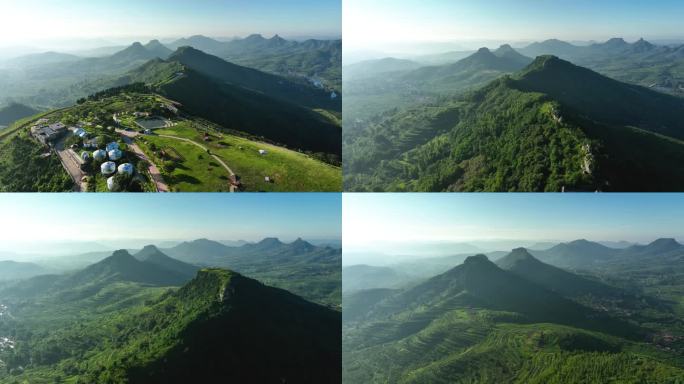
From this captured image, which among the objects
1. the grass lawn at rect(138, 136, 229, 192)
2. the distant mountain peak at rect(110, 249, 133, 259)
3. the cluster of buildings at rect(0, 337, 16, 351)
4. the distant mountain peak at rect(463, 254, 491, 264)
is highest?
the grass lawn at rect(138, 136, 229, 192)

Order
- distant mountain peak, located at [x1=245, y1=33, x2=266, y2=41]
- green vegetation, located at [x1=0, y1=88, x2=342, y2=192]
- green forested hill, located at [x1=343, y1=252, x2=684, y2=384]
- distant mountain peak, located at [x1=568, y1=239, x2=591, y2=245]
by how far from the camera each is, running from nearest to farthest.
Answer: green vegetation, located at [x1=0, y1=88, x2=342, y2=192] < distant mountain peak, located at [x1=245, y1=33, x2=266, y2=41] < green forested hill, located at [x1=343, y1=252, x2=684, y2=384] < distant mountain peak, located at [x1=568, y1=239, x2=591, y2=245]

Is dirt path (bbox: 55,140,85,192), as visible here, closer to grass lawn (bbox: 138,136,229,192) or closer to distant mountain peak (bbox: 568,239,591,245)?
grass lawn (bbox: 138,136,229,192)

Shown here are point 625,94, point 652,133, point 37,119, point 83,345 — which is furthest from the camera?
point 625,94

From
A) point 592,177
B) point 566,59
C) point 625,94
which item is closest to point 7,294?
point 592,177

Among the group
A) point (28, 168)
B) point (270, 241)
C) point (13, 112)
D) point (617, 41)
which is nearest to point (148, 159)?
point (28, 168)

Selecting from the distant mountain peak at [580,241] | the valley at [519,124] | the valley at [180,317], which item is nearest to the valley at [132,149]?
the valley at [519,124]

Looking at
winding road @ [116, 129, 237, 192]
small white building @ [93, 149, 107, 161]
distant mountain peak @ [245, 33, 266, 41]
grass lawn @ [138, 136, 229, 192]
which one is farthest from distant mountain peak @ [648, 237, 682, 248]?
small white building @ [93, 149, 107, 161]

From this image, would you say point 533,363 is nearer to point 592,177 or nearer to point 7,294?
point 592,177
